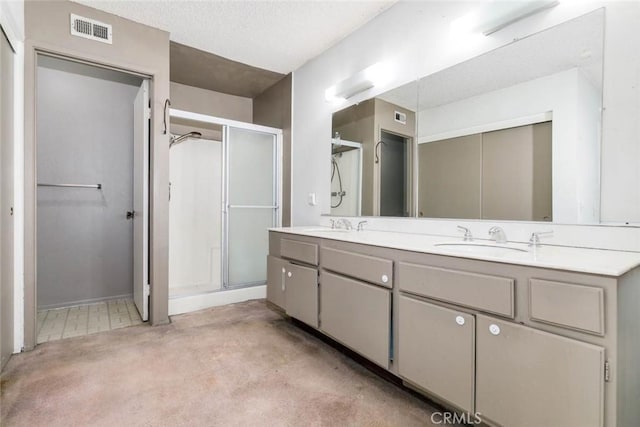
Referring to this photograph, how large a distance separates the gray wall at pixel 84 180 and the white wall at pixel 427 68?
1804 millimetres

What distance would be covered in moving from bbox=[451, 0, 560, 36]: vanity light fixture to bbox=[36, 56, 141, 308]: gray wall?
2.94 m

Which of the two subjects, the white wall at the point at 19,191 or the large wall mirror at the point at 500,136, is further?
the white wall at the point at 19,191

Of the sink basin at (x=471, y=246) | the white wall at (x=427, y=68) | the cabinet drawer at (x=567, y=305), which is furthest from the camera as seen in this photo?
the sink basin at (x=471, y=246)

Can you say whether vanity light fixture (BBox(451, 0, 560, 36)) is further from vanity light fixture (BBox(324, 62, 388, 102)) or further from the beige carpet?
the beige carpet

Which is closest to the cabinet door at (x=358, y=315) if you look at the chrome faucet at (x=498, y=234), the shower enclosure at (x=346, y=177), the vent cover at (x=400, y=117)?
the chrome faucet at (x=498, y=234)

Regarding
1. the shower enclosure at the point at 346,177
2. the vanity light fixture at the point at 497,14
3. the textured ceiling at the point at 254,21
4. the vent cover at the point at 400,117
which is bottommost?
the shower enclosure at the point at 346,177

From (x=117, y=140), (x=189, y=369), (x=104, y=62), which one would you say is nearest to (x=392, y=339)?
(x=189, y=369)

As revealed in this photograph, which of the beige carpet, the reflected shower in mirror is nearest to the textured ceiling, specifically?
the reflected shower in mirror

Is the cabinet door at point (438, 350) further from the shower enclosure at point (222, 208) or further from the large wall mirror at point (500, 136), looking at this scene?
the shower enclosure at point (222, 208)

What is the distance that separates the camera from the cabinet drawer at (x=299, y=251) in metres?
2.04

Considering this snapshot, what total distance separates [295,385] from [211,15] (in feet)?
8.40

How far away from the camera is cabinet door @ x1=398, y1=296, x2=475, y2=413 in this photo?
1162mm

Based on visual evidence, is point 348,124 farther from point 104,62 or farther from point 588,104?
point 104,62

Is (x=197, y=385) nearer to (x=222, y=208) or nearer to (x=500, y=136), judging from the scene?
(x=222, y=208)
